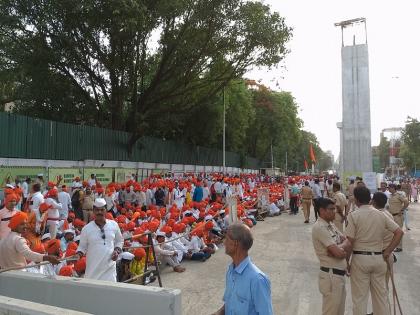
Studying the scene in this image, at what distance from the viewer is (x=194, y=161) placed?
3828cm

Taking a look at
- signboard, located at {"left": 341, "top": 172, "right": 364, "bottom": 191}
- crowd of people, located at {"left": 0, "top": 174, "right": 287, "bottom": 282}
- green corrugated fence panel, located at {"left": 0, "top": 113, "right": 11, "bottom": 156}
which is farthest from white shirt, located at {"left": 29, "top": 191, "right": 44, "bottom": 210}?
signboard, located at {"left": 341, "top": 172, "right": 364, "bottom": 191}

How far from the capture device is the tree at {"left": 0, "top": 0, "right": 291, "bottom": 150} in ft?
69.1

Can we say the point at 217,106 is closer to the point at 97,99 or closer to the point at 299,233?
the point at 97,99

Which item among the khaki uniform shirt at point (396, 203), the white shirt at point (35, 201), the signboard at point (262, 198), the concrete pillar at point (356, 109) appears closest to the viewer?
the white shirt at point (35, 201)

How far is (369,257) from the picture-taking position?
529 cm

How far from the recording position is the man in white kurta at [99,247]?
18.0 feet

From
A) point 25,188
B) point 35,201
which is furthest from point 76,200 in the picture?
point 35,201

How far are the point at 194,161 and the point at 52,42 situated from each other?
59.7 feet

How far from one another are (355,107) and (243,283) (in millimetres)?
23642

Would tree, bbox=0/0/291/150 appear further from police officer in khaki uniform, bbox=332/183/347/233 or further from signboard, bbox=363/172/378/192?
police officer in khaki uniform, bbox=332/183/347/233

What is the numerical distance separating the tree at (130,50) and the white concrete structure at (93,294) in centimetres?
1629

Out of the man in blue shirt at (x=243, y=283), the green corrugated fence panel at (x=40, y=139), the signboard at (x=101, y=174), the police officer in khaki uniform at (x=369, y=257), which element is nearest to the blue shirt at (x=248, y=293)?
the man in blue shirt at (x=243, y=283)

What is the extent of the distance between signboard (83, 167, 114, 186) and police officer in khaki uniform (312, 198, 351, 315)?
568 inches

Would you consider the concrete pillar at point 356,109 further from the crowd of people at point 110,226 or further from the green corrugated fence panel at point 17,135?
the green corrugated fence panel at point 17,135
